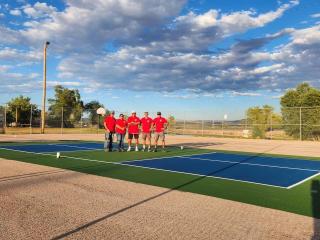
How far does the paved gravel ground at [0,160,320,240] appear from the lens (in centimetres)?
539

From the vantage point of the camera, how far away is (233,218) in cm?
632

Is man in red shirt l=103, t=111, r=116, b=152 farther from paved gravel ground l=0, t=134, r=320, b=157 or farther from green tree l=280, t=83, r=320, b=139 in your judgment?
green tree l=280, t=83, r=320, b=139

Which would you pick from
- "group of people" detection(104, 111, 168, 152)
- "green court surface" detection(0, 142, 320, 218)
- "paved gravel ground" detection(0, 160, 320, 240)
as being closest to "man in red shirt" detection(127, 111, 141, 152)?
"group of people" detection(104, 111, 168, 152)

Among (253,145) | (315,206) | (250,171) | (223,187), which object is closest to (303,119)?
(253,145)

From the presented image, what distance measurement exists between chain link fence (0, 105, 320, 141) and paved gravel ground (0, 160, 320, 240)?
1083 inches

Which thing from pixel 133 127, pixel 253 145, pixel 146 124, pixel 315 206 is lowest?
pixel 315 206

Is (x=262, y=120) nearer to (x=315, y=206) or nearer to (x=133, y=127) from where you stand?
(x=133, y=127)

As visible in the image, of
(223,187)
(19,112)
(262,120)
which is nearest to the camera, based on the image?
(223,187)

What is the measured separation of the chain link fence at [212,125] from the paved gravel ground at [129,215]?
90.2 feet

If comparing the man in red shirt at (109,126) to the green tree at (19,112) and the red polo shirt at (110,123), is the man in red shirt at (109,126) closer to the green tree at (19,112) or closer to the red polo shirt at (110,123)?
the red polo shirt at (110,123)

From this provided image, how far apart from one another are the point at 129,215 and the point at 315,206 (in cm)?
386

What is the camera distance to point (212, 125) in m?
44.0

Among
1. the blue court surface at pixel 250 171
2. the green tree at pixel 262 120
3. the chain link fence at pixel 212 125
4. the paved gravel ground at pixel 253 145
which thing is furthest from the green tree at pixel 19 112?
the blue court surface at pixel 250 171

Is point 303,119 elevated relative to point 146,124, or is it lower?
elevated
